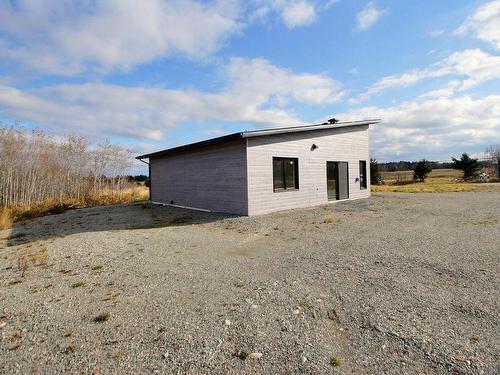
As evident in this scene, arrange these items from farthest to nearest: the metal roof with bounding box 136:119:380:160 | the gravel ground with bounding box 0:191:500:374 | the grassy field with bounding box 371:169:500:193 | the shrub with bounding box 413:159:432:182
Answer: the shrub with bounding box 413:159:432:182
the grassy field with bounding box 371:169:500:193
the metal roof with bounding box 136:119:380:160
the gravel ground with bounding box 0:191:500:374

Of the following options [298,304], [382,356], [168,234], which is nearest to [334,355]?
[382,356]

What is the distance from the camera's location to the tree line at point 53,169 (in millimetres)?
14250

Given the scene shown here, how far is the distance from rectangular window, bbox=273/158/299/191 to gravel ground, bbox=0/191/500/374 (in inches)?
167

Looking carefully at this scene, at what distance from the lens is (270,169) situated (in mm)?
10500

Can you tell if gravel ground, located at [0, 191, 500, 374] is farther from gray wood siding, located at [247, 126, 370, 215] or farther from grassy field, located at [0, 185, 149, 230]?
grassy field, located at [0, 185, 149, 230]

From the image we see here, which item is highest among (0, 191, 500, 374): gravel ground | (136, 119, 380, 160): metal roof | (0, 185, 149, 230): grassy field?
(136, 119, 380, 160): metal roof

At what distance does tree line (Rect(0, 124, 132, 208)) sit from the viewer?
561 inches

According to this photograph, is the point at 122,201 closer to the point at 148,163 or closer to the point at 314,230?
the point at 148,163

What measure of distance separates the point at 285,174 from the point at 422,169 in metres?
26.0

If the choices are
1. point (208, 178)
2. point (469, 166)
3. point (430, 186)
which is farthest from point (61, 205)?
point (469, 166)

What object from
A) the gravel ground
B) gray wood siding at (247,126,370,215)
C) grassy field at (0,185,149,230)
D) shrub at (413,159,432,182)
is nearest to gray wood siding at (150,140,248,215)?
gray wood siding at (247,126,370,215)

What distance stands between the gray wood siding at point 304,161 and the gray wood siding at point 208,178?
0.45 m

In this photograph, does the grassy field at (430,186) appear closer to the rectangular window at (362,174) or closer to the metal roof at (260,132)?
the rectangular window at (362,174)

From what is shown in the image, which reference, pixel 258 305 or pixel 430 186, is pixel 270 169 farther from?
pixel 430 186
